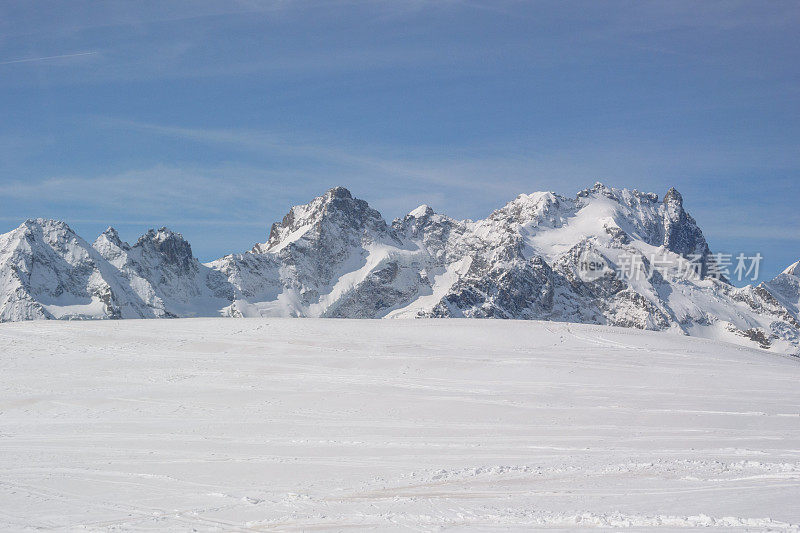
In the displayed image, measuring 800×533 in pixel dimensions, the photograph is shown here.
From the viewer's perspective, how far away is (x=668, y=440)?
17.3 metres

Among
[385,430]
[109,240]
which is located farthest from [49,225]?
[385,430]

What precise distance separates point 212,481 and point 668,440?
10944 millimetres

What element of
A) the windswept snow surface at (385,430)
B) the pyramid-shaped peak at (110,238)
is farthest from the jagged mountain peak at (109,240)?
the windswept snow surface at (385,430)

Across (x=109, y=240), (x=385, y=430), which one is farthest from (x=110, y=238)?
(x=385, y=430)

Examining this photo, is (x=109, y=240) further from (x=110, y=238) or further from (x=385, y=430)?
(x=385, y=430)

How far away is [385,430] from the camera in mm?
17906

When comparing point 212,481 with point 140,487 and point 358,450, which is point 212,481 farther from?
point 358,450

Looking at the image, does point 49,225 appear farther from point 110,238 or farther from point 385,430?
point 385,430

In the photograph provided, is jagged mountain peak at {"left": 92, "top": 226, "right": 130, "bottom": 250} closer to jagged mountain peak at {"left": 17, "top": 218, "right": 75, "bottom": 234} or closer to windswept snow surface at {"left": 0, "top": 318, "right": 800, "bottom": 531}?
jagged mountain peak at {"left": 17, "top": 218, "right": 75, "bottom": 234}

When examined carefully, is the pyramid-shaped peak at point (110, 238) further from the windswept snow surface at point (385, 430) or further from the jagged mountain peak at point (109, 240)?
the windswept snow surface at point (385, 430)

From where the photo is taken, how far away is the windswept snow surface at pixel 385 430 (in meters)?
11.7

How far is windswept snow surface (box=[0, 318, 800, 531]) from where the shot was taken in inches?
460

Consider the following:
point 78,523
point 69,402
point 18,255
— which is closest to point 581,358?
point 69,402

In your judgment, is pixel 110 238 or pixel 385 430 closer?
pixel 385 430
